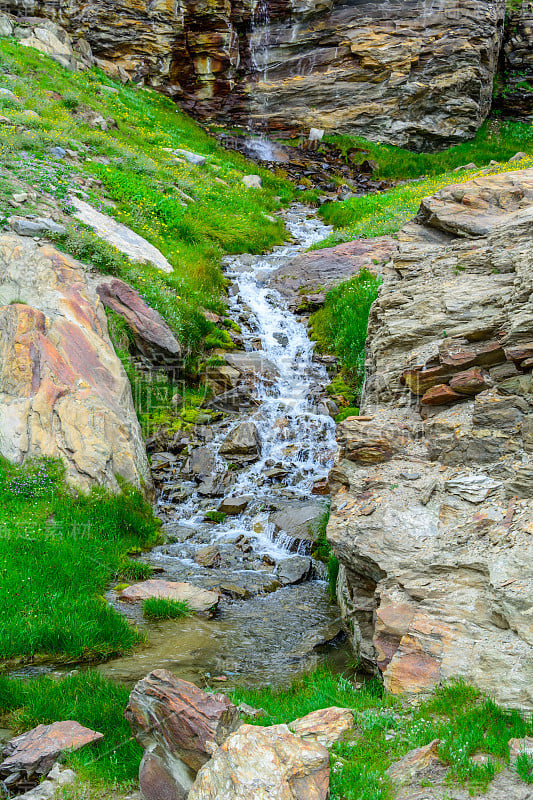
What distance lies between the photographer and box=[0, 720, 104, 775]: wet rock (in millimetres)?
3803

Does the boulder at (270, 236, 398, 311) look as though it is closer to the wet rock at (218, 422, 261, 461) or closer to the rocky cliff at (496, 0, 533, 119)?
the wet rock at (218, 422, 261, 461)

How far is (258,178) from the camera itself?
25.2 m

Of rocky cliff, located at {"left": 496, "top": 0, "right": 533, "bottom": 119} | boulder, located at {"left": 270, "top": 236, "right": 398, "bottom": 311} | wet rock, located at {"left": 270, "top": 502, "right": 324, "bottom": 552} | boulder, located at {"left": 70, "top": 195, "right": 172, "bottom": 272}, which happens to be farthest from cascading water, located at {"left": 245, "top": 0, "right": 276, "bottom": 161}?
wet rock, located at {"left": 270, "top": 502, "right": 324, "bottom": 552}

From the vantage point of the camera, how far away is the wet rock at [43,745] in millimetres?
3803

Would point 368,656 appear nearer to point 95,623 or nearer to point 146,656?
point 146,656

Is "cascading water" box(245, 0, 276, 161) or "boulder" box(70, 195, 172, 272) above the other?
"cascading water" box(245, 0, 276, 161)

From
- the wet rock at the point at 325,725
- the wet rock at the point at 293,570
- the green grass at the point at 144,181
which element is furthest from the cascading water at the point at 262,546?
the green grass at the point at 144,181

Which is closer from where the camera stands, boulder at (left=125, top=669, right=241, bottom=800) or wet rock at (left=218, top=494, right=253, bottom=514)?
boulder at (left=125, top=669, right=241, bottom=800)

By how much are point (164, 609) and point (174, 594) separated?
1.08 ft

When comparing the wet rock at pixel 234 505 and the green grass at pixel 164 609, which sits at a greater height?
the wet rock at pixel 234 505

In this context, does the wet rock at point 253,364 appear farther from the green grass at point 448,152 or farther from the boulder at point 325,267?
the green grass at point 448,152

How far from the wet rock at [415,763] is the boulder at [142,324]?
912 centimetres

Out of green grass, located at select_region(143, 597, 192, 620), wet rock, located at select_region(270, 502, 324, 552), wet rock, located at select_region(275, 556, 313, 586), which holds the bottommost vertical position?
wet rock, located at select_region(275, 556, 313, 586)

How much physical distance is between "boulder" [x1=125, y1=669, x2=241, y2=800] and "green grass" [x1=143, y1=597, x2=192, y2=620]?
267cm
